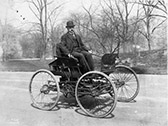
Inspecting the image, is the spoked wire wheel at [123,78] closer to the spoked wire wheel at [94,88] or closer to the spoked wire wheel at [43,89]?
the spoked wire wheel at [94,88]

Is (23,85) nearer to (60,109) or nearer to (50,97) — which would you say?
(50,97)

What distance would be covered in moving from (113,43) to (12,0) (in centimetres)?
147

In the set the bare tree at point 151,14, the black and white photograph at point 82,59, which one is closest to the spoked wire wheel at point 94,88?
the black and white photograph at point 82,59

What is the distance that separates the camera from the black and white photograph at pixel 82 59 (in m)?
2.09

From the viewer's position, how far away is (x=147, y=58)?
339cm

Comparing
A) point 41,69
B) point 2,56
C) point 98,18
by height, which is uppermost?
point 98,18

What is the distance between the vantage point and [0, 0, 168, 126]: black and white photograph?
2088mm

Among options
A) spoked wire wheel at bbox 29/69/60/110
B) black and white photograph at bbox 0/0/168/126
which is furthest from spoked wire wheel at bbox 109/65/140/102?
spoked wire wheel at bbox 29/69/60/110

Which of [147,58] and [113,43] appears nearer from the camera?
Result: [113,43]

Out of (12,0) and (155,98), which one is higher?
(12,0)

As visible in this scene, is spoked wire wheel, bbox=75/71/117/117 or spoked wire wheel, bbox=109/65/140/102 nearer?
spoked wire wheel, bbox=75/71/117/117

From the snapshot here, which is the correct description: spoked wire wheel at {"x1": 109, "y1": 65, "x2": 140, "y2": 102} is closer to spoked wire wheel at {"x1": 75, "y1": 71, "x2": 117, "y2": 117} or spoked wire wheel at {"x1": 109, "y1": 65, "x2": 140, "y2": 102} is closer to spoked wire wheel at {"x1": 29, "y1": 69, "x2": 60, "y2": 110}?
spoked wire wheel at {"x1": 75, "y1": 71, "x2": 117, "y2": 117}

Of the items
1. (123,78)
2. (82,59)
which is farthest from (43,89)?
(123,78)

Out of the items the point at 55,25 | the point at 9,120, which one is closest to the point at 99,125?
the point at 9,120
